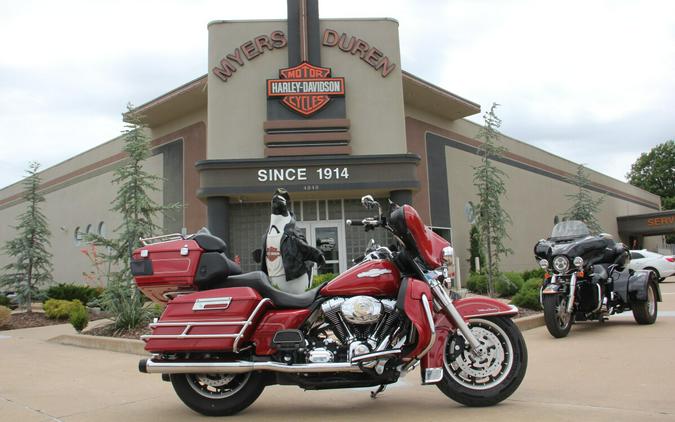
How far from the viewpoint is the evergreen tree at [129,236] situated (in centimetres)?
1034

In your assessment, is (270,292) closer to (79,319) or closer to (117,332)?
(117,332)

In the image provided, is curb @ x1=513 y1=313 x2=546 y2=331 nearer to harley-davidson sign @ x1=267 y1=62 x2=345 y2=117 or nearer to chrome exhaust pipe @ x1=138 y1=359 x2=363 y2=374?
chrome exhaust pipe @ x1=138 y1=359 x2=363 y2=374

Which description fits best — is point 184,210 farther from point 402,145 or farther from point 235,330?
point 235,330

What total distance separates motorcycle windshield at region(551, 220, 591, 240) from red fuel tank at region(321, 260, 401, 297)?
5.58 m

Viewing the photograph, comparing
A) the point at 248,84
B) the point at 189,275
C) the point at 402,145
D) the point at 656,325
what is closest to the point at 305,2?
the point at 248,84

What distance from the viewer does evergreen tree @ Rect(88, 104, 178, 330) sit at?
1034cm

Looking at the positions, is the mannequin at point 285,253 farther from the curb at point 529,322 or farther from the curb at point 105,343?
the curb at point 529,322

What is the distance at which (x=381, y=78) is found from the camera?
61.6 feet

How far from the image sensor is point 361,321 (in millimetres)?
4570

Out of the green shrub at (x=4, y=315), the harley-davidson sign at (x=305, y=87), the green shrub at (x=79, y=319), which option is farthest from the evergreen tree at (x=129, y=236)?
the harley-davidson sign at (x=305, y=87)

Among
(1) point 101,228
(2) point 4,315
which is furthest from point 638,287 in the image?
(1) point 101,228

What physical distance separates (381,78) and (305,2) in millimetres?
3383

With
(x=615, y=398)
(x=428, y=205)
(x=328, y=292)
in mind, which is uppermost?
(x=428, y=205)

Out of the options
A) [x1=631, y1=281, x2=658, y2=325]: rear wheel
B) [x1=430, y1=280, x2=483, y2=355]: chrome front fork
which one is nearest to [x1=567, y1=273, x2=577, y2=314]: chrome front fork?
[x1=631, y1=281, x2=658, y2=325]: rear wheel
